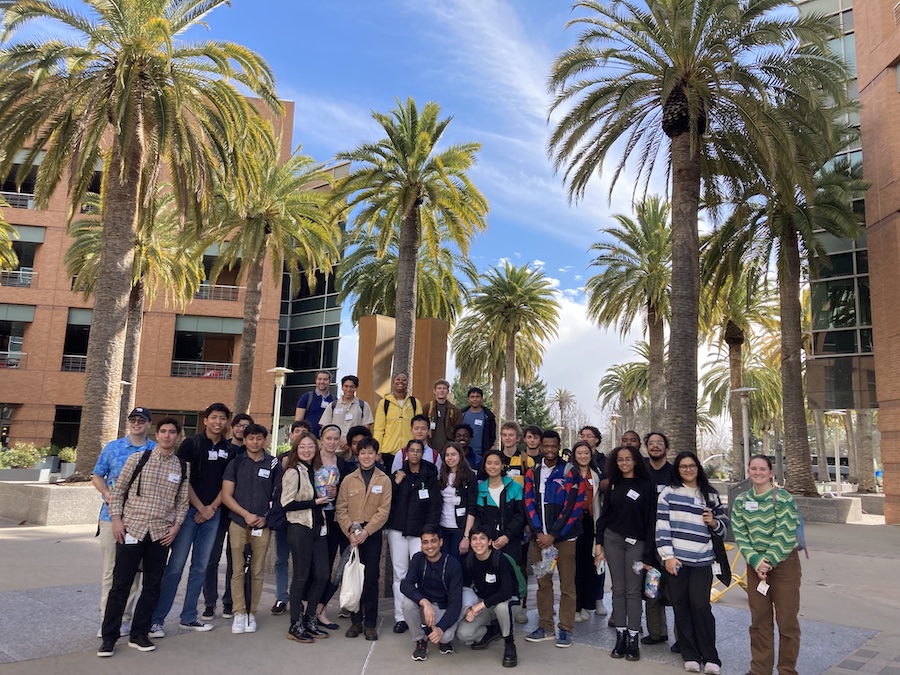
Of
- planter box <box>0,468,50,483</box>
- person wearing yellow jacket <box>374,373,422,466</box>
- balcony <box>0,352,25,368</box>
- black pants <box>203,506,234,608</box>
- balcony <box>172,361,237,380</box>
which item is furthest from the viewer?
balcony <box>172,361,237,380</box>

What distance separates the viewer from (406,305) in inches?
747

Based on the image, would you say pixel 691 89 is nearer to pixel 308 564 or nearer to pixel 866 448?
pixel 308 564

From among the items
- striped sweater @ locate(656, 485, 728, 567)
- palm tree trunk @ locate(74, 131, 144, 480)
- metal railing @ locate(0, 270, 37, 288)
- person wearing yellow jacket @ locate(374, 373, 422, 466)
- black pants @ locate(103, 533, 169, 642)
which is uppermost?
metal railing @ locate(0, 270, 37, 288)

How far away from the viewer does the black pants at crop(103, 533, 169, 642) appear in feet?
19.2

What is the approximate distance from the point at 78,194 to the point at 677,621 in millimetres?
14748

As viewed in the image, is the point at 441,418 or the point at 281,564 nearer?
the point at 281,564

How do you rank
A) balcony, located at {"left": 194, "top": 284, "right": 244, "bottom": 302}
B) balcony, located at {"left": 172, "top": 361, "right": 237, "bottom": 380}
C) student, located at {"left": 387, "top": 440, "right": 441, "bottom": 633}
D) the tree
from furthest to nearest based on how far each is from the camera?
the tree
balcony, located at {"left": 194, "top": 284, "right": 244, "bottom": 302}
balcony, located at {"left": 172, "top": 361, "right": 237, "bottom": 380}
student, located at {"left": 387, "top": 440, "right": 441, "bottom": 633}

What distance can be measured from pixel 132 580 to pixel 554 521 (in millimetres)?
3999

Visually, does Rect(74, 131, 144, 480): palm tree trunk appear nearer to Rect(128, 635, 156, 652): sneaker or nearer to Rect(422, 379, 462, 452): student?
Rect(422, 379, 462, 452): student

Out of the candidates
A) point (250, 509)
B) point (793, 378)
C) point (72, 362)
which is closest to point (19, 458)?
point (72, 362)

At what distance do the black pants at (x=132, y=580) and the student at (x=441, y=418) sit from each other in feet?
12.1

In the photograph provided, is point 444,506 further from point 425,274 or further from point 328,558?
point 425,274

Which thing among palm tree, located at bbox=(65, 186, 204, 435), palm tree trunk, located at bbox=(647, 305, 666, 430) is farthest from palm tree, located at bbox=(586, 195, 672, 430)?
palm tree, located at bbox=(65, 186, 204, 435)

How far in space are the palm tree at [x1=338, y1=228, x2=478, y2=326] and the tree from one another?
3182 cm
